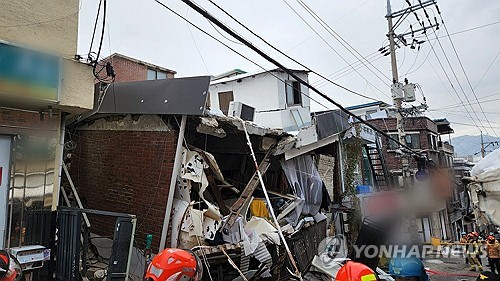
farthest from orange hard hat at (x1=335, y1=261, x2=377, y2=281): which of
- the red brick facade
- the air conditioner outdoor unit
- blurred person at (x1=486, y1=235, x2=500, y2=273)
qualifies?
the red brick facade

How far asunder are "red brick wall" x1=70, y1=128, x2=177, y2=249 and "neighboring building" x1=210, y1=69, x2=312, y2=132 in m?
9.22

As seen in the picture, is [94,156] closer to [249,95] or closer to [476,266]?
[249,95]

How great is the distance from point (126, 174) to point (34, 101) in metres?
2.42

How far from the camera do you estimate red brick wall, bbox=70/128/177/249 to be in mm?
6098

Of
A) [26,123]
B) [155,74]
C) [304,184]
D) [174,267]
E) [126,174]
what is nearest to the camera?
[174,267]

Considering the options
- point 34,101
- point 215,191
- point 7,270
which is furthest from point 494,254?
point 34,101

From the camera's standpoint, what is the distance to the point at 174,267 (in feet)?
12.3

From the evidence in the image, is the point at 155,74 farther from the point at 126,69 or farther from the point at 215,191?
the point at 215,191

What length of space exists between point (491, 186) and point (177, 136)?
15.7ft

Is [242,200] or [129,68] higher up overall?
[129,68]

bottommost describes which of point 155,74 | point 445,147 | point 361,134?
point 361,134

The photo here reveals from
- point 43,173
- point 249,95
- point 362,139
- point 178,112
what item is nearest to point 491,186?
point 178,112

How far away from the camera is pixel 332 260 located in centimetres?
860

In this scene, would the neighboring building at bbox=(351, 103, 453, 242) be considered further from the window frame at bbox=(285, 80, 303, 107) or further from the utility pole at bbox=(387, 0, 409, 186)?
the window frame at bbox=(285, 80, 303, 107)
